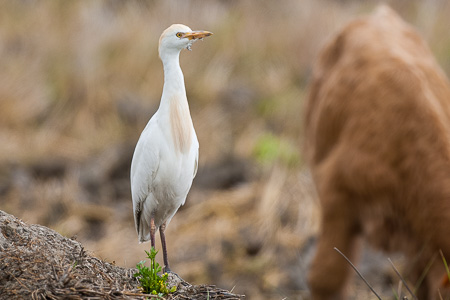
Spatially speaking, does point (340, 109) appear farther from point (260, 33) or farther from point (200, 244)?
point (260, 33)

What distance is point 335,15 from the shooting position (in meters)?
13.6

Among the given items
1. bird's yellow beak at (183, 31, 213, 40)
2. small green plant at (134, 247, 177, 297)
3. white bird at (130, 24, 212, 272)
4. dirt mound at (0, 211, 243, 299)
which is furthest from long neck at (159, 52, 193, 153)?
dirt mound at (0, 211, 243, 299)

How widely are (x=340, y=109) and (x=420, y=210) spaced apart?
4.47ft

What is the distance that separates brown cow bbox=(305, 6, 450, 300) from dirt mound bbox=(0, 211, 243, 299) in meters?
2.37

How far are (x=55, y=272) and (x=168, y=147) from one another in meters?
0.62

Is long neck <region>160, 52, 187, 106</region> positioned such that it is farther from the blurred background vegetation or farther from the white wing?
the blurred background vegetation

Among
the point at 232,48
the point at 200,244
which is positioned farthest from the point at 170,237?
the point at 232,48

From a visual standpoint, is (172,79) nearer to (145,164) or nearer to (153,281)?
(145,164)

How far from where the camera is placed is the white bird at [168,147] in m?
2.37

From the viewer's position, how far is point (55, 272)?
249 cm

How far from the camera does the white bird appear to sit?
2367 mm

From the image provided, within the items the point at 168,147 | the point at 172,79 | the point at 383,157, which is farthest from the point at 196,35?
the point at 383,157

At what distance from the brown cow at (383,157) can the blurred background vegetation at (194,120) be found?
185 centimetres

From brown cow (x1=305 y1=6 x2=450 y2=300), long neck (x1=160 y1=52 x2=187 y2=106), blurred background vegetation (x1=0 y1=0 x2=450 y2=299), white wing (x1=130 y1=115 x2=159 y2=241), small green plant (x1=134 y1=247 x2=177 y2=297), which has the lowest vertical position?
small green plant (x1=134 y1=247 x2=177 y2=297)
